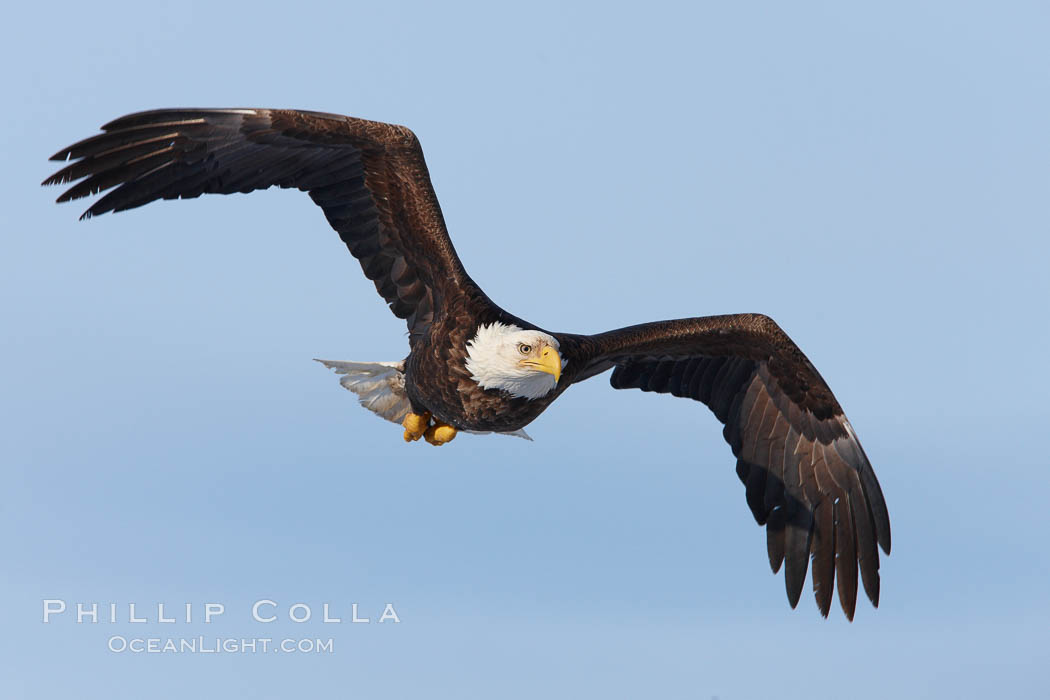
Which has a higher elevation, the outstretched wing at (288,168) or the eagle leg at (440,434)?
the outstretched wing at (288,168)

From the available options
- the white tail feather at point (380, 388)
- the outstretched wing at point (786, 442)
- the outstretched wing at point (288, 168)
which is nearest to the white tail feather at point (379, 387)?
the white tail feather at point (380, 388)

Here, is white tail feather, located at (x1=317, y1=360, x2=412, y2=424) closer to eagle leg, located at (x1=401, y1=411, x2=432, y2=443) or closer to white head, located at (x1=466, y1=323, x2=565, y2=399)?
eagle leg, located at (x1=401, y1=411, x2=432, y2=443)

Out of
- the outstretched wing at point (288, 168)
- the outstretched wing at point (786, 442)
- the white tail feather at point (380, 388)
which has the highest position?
the outstretched wing at point (288, 168)

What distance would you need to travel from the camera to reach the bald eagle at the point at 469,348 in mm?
9047

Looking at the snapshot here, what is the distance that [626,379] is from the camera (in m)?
10.7

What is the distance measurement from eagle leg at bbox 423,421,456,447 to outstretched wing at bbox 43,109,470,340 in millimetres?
1123

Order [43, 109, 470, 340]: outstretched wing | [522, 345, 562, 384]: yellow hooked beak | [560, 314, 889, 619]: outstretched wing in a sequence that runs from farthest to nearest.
→ [560, 314, 889, 619]: outstretched wing < [43, 109, 470, 340]: outstretched wing < [522, 345, 562, 384]: yellow hooked beak

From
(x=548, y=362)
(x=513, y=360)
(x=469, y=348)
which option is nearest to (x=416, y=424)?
(x=469, y=348)

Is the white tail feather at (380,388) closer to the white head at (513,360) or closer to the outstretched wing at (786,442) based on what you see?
the outstretched wing at (786,442)

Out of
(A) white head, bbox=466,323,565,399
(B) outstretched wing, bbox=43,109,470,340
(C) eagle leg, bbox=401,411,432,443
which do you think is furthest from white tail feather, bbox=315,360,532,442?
(A) white head, bbox=466,323,565,399

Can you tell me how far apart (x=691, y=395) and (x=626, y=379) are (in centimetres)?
49

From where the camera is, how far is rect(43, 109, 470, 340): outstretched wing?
8992 millimetres

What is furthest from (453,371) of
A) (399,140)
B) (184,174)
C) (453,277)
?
(184,174)

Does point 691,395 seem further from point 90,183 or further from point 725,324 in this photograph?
point 90,183
